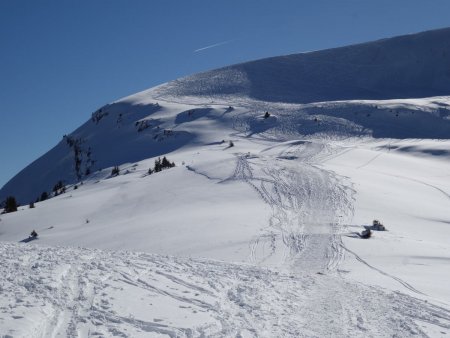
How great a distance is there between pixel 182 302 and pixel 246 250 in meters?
6.57

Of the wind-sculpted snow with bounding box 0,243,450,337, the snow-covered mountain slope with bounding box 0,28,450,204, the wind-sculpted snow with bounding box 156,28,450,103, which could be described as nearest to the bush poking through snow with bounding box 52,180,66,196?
the snow-covered mountain slope with bounding box 0,28,450,204

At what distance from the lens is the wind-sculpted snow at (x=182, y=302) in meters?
7.54

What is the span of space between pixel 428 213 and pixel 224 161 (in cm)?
1485

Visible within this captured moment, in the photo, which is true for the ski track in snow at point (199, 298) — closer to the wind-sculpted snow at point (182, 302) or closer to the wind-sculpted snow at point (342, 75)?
the wind-sculpted snow at point (182, 302)

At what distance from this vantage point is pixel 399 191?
26375mm

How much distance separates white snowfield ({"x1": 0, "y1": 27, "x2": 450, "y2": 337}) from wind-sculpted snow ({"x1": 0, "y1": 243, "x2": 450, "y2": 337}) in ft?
0.12

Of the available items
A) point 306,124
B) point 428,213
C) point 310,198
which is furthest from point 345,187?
point 306,124

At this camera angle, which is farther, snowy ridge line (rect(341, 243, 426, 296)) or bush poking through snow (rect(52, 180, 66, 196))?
bush poking through snow (rect(52, 180, 66, 196))

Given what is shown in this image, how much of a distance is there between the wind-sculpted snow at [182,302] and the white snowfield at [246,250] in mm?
37

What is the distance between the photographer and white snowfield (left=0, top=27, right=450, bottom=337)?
323 inches

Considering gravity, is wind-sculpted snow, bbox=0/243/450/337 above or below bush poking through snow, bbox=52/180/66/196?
below

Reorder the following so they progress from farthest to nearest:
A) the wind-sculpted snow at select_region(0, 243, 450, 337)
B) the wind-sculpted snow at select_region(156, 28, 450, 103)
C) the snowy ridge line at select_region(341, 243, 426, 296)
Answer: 1. the wind-sculpted snow at select_region(156, 28, 450, 103)
2. the snowy ridge line at select_region(341, 243, 426, 296)
3. the wind-sculpted snow at select_region(0, 243, 450, 337)

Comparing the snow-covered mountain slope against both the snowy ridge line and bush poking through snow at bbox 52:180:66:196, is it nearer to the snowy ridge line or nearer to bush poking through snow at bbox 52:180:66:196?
bush poking through snow at bbox 52:180:66:196

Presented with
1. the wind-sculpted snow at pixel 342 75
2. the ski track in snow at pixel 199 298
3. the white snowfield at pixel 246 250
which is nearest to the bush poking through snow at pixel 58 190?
the white snowfield at pixel 246 250
